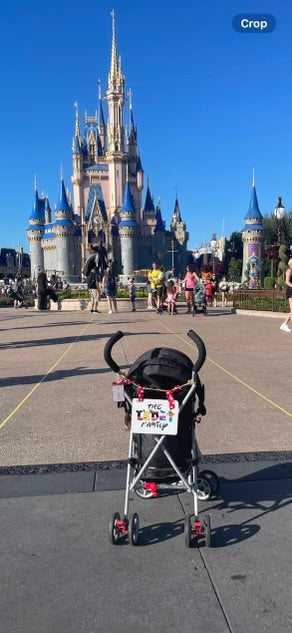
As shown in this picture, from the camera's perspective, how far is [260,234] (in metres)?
70.3

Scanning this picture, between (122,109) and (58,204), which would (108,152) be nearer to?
(122,109)

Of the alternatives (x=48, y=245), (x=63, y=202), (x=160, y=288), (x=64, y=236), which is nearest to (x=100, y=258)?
(x=160, y=288)

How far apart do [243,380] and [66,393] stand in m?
2.25

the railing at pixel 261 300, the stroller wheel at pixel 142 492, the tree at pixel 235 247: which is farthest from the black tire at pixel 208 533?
the tree at pixel 235 247

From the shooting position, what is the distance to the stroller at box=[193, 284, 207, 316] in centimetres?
1628

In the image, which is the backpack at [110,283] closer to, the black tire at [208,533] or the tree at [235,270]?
the black tire at [208,533]

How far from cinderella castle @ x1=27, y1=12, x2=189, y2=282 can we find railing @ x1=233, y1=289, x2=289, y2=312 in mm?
60728

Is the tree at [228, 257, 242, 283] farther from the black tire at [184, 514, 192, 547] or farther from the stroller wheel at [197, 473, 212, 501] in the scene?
the black tire at [184, 514, 192, 547]

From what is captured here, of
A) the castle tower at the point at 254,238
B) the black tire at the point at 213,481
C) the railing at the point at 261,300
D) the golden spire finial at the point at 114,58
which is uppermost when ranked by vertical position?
the golden spire finial at the point at 114,58

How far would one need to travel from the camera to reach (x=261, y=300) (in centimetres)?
1656

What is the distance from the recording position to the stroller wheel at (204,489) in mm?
2885

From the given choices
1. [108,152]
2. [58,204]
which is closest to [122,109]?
[108,152]

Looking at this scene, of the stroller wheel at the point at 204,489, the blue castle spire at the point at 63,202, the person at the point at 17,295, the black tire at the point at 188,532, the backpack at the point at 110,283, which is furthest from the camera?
the blue castle spire at the point at 63,202

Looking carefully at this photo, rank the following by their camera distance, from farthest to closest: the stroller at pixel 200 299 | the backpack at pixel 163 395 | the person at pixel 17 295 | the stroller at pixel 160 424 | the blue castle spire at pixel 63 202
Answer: the blue castle spire at pixel 63 202 < the person at pixel 17 295 < the stroller at pixel 200 299 < the backpack at pixel 163 395 < the stroller at pixel 160 424
